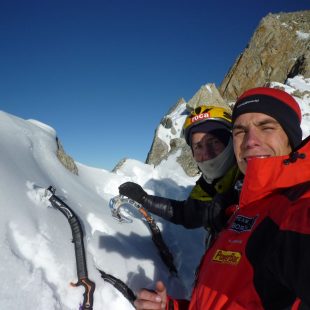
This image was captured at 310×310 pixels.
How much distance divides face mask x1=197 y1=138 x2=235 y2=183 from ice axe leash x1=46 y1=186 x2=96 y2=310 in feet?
6.40

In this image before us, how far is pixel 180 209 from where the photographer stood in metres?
4.57

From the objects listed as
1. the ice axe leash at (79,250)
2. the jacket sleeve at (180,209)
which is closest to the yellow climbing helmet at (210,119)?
the jacket sleeve at (180,209)

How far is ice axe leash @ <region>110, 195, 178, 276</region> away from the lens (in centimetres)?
416

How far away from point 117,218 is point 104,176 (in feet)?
8.48

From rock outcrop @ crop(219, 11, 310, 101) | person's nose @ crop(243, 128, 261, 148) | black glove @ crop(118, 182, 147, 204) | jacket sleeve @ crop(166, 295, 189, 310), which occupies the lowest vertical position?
jacket sleeve @ crop(166, 295, 189, 310)

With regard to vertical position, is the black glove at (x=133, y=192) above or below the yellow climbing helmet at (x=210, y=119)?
below

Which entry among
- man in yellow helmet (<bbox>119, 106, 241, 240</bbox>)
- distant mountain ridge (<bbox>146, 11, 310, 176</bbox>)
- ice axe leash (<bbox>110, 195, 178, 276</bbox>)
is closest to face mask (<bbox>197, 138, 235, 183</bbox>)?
man in yellow helmet (<bbox>119, 106, 241, 240</bbox>)

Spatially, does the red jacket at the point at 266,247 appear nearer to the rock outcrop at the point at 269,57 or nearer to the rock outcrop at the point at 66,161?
the rock outcrop at the point at 66,161

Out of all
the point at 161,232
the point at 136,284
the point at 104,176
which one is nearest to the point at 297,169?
the point at 136,284

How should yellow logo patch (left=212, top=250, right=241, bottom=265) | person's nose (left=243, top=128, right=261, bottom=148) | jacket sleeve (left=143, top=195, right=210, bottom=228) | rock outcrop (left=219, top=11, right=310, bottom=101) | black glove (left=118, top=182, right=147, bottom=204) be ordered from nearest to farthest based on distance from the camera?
yellow logo patch (left=212, top=250, right=241, bottom=265), person's nose (left=243, top=128, right=261, bottom=148), jacket sleeve (left=143, top=195, right=210, bottom=228), black glove (left=118, top=182, right=147, bottom=204), rock outcrop (left=219, top=11, right=310, bottom=101)

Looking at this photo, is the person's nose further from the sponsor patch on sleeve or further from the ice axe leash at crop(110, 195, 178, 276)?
the ice axe leash at crop(110, 195, 178, 276)

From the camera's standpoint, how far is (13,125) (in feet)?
15.4

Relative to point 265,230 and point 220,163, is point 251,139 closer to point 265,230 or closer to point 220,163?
point 265,230

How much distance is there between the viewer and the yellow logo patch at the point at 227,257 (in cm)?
153
